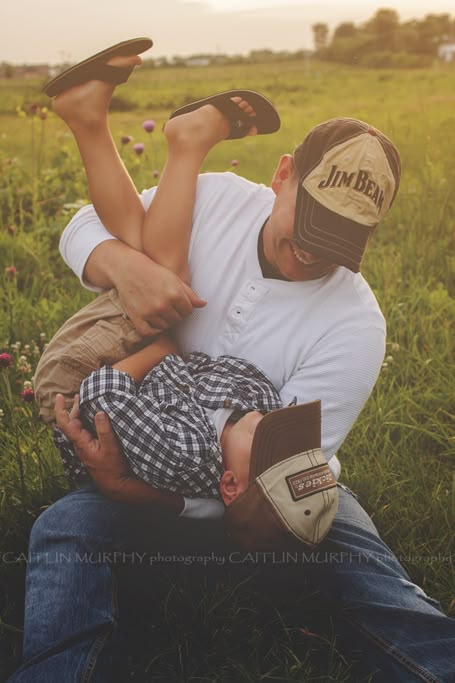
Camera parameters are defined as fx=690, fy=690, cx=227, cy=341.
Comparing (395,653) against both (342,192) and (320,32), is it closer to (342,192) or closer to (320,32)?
(342,192)

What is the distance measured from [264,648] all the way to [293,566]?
9.0 inches

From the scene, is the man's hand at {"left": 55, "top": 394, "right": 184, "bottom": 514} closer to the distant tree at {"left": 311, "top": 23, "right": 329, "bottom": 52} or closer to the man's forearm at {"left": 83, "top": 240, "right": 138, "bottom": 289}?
the man's forearm at {"left": 83, "top": 240, "right": 138, "bottom": 289}

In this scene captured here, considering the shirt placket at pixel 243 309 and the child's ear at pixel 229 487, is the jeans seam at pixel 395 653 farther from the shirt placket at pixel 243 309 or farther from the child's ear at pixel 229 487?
the shirt placket at pixel 243 309

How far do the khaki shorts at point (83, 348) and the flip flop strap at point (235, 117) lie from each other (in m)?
0.51

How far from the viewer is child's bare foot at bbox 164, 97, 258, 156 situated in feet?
5.43

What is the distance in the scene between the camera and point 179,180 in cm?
167

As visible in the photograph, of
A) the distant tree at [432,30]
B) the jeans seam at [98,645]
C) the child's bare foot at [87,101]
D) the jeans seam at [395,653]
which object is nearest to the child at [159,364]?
the child's bare foot at [87,101]

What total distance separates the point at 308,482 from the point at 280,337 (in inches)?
15.9

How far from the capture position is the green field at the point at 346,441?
182 cm

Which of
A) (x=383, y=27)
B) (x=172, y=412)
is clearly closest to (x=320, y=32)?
(x=383, y=27)

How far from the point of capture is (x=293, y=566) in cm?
184

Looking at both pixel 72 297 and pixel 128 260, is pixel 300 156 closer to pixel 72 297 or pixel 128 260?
pixel 128 260

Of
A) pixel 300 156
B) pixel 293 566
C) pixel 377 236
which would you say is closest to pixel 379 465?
pixel 293 566

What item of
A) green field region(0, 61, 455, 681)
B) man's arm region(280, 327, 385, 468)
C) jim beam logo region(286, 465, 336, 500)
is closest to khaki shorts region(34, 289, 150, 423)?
green field region(0, 61, 455, 681)
